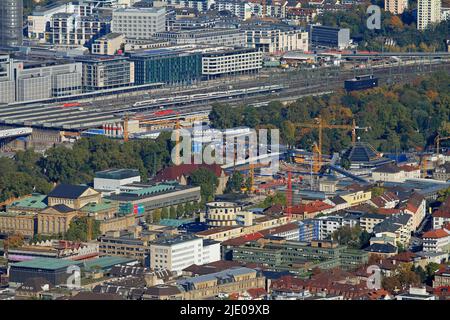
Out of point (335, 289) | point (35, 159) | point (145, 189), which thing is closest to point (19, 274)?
point (335, 289)

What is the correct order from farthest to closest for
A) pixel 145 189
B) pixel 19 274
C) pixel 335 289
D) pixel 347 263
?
pixel 145 189 → pixel 347 263 → pixel 19 274 → pixel 335 289

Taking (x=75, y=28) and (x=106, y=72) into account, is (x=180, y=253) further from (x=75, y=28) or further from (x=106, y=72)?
(x=75, y=28)

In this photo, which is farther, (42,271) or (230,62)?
(230,62)

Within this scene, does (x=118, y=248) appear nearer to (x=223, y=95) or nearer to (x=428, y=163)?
(x=428, y=163)

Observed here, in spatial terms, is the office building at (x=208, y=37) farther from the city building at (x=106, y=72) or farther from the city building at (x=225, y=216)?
the city building at (x=225, y=216)

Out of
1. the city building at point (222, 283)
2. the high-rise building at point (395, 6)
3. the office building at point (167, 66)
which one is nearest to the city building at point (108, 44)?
the office building at point (167, 66)

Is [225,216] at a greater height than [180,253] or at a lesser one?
lesser

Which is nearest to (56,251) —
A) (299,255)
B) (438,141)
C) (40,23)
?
(299,255)
